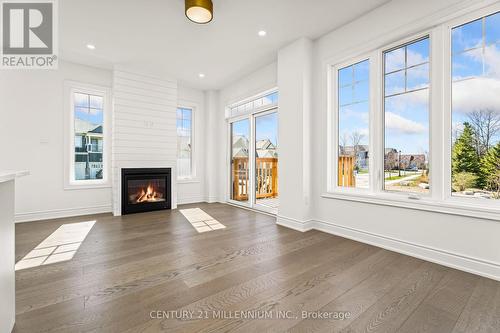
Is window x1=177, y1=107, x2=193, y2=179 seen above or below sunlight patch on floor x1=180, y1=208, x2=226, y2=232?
above

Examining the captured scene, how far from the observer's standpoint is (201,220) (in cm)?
397

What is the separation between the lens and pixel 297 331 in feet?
4.50

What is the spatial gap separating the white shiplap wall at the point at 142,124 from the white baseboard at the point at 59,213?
442 millimetres

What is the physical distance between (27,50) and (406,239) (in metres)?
6.06

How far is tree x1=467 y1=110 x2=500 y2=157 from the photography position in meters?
2.09

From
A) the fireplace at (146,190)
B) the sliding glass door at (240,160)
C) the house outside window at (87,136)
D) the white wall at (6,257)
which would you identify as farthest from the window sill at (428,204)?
the house outside window at (87,136)

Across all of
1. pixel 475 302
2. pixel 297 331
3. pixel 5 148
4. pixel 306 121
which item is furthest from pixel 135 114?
pixel 475 302

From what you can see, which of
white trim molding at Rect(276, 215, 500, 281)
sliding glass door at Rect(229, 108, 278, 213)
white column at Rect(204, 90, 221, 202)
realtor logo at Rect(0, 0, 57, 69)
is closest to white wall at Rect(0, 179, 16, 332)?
realtor logo at Rect(0, 0, 57, 69)

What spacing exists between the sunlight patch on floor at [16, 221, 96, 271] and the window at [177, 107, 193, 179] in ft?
7.89

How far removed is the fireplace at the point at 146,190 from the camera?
4465 millimetres

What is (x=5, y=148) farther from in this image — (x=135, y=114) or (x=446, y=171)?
(x=446, y=171)

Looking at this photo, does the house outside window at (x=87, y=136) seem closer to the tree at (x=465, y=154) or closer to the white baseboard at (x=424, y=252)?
the white baseboard at (x=424, y=252)

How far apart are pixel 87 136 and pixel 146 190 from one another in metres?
1.57

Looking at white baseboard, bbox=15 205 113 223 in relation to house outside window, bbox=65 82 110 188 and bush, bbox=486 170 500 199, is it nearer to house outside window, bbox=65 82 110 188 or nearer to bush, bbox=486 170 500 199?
house outside window, bbox=65 82 110 188
